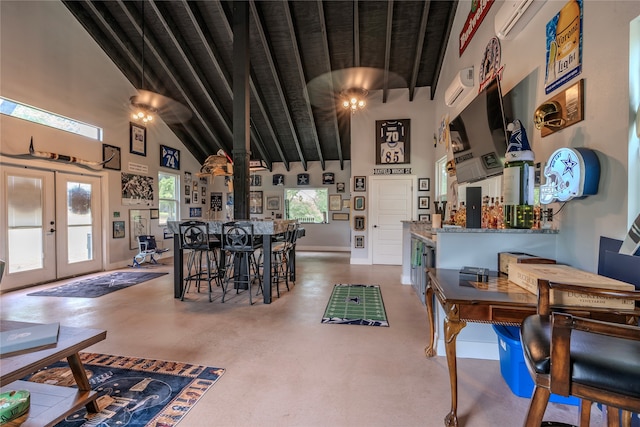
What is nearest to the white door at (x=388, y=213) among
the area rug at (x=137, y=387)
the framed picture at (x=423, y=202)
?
the framed picture at (x=423, y=202)

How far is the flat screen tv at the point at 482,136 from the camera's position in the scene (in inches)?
105

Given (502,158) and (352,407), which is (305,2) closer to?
(502,158)

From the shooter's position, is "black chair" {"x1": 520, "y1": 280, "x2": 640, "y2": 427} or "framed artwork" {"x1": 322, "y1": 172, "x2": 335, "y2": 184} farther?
"framed artwork" {"x1": 322, "y1": 172, "x2": 335, "y2": 184}

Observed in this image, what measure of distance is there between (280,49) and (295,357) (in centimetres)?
589

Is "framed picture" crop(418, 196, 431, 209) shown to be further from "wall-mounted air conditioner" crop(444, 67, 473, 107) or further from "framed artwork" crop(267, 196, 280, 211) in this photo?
"framed artwork" crop(267, 196, 280, 211)

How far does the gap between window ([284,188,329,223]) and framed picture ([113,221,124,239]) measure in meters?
4.73

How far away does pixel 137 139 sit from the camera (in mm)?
6988

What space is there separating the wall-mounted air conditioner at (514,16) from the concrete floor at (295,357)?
2.88m

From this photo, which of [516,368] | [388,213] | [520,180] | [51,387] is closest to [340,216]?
[388,213]

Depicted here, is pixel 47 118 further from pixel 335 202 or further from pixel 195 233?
pixel 335 202

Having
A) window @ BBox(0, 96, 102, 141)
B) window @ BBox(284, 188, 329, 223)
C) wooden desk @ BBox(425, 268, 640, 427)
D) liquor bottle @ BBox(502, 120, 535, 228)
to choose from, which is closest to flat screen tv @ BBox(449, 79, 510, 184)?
liquor bottle @ BBox(502, 120, 535, 228)

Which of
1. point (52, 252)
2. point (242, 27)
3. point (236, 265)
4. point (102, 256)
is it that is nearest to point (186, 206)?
point (102, 256)

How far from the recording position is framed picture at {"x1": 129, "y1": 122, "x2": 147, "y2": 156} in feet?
22.4

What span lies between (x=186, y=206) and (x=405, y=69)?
7.13 metres
